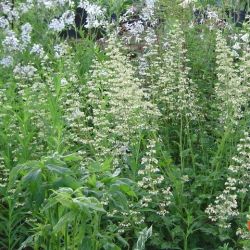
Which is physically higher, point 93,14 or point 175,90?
point 93,14

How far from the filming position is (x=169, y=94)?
14.6 ft

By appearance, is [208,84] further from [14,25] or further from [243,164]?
[14,25]

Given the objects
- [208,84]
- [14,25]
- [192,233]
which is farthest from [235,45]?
[14,25]

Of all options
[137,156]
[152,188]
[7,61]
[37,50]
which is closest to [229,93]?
[137,156]

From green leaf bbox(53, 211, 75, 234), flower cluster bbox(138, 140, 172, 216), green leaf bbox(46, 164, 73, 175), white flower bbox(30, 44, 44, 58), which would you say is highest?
white flower bbox(30, 44, 44, 58)

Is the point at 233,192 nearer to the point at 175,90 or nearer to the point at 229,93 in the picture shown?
the point at 229,93

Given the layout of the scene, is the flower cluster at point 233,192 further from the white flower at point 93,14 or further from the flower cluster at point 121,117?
the white flower at point 93,14

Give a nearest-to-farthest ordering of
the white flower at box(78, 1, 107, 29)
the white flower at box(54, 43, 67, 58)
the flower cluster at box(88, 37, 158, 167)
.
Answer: the flower cluster at box(88, 37, 158, 167)
the white flower at box(54, 43, 67, 58)
the white flower at box(78, 1, 107, 29)

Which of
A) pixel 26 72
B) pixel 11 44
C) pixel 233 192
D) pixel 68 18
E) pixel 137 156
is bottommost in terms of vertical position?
pixel 233 192

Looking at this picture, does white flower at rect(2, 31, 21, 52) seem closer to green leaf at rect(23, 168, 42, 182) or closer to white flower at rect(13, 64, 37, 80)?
white flower at rect(13, 64, 37, 80)

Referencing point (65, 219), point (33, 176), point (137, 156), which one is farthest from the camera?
point (137, 156)

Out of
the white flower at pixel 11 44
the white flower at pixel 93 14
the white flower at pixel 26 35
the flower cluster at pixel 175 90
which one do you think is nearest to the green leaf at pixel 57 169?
the flower cluster at pixel 175 90

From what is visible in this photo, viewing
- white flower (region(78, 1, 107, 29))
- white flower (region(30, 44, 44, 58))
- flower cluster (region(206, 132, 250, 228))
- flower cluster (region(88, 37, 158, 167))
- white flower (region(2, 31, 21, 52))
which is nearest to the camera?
flower cluster (region(206, 132, 250, 228))

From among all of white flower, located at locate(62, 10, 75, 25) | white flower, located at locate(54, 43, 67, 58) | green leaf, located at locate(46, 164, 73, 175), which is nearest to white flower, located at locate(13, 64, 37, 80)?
white flower, located at locate(54, 43, 67, 58)
